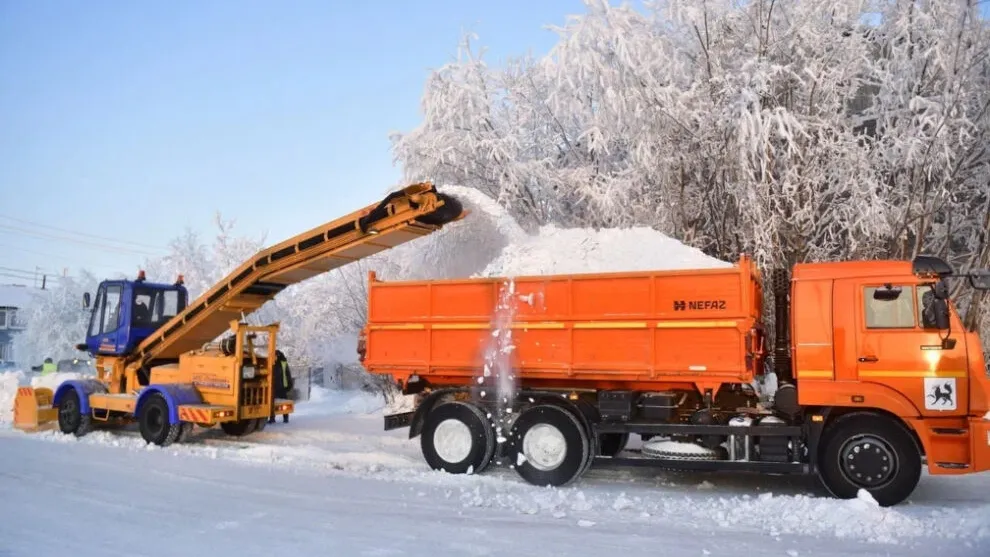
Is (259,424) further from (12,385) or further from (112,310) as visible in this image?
(12,385)

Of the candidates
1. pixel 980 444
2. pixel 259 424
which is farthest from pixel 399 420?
pixel 980 444

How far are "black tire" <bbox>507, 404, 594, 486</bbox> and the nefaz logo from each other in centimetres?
184

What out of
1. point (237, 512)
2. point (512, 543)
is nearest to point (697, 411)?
point (512, 543)

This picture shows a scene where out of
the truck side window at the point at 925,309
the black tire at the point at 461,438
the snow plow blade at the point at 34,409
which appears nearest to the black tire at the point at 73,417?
the snow plow blade at the point at 34,409

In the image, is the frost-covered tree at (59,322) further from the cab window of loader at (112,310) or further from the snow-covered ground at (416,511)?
the snow-covered ground at (416,511)

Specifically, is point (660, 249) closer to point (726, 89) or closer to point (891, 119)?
Result: point (726, 89)

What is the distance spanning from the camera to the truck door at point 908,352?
7.26m

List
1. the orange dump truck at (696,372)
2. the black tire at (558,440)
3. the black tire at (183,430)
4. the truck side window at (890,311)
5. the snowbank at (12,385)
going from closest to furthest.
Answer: the orange dump truck at (696,372) → the truck side window at (890,311) → the black tire at (558,440) → the black tire at (183,430) → the snowbank at (12,385)

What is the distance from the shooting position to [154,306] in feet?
44.7

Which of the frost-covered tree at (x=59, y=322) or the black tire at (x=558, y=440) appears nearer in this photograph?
the black tire at (x=558, y=440)

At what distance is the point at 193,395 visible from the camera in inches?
467

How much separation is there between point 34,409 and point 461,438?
8876mm

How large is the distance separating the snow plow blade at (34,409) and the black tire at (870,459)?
13.0m

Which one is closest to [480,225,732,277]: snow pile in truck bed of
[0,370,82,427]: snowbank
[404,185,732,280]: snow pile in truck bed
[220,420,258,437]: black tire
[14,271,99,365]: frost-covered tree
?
[404,185,732,280]: snow pile in truck bed
